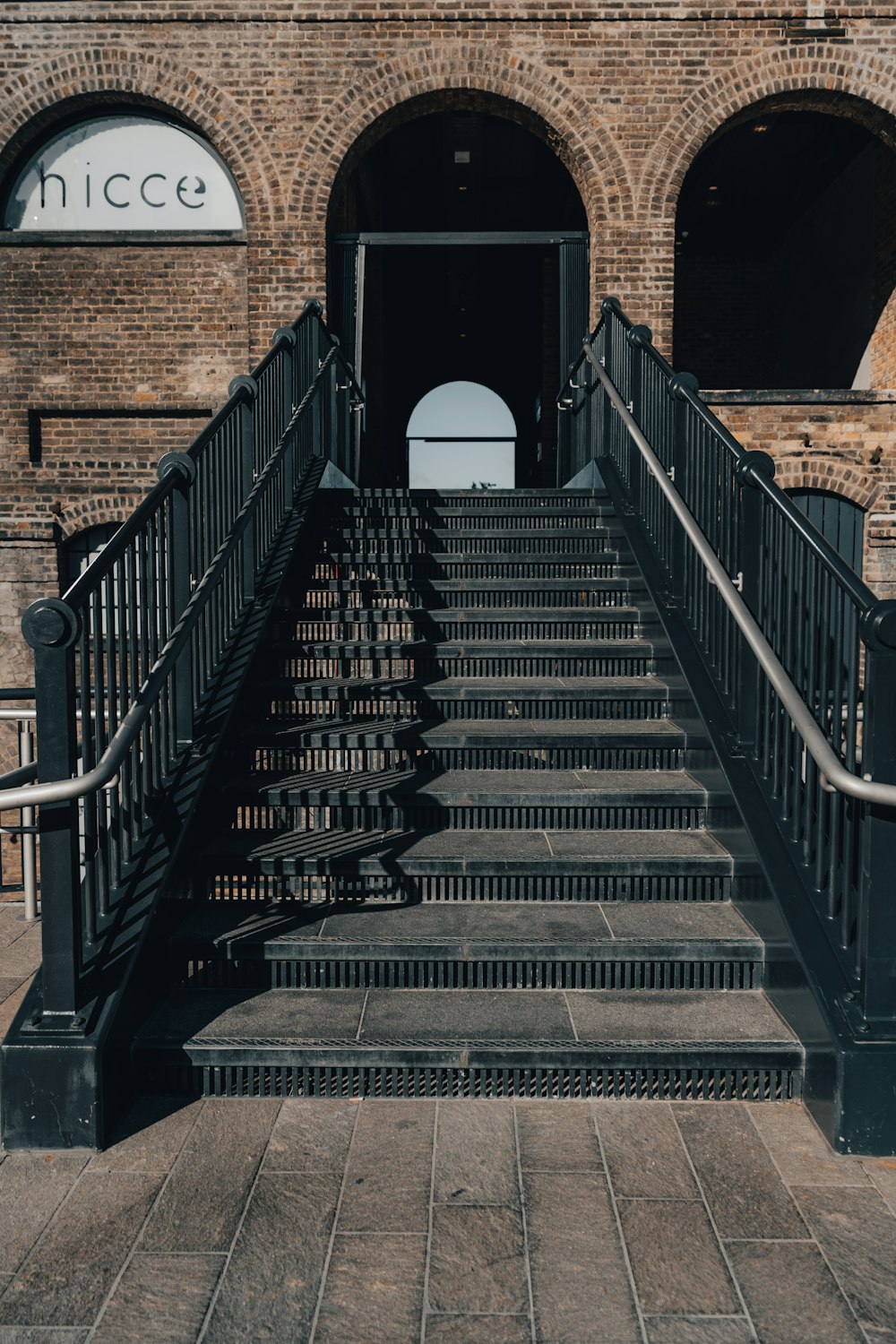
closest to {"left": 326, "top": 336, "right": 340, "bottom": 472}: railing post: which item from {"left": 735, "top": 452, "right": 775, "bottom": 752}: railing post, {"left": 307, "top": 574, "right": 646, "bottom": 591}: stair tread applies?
{"left": 307, "top": 574, "right": 646, "bottom": 591}: stair tread

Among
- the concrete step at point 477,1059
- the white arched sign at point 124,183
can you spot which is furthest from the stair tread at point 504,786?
the white arched sign at point 124,183

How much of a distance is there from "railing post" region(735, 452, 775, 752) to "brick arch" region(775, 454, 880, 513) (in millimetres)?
5945

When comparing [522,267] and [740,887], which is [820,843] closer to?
[740,887]

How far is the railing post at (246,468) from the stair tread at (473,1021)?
7.91 feet

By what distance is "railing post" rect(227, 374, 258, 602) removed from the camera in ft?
17.2

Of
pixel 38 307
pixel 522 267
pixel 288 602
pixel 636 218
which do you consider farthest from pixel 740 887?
pixel 522 267

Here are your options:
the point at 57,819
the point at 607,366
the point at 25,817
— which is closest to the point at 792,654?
the point at 57,819

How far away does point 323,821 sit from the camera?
4191 millimetres

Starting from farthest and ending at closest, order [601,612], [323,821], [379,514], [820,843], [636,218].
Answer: [636,218] → [379,514] → [601,612] → [323,821] → [820,843]

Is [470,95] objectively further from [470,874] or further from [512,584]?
[470,874]

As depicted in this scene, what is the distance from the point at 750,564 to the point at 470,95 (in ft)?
23.5

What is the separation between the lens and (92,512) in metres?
9.73

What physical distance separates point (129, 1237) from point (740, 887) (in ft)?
7.53

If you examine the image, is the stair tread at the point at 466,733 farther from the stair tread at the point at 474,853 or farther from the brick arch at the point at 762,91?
the brick arch at the point at 762,91
